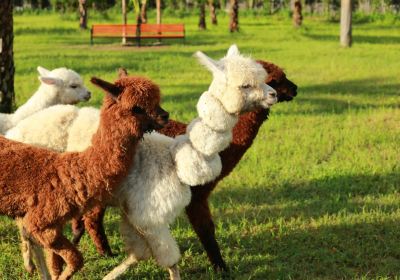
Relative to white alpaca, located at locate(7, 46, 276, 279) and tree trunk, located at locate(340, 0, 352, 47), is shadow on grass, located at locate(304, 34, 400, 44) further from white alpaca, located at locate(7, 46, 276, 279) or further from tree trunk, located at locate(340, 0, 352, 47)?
white alpaca, located at locate(7, 46, 276, 279)

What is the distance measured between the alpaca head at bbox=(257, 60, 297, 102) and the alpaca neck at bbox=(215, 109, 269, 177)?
0.46 m

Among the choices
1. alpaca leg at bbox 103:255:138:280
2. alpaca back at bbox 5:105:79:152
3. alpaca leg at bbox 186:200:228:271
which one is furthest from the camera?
alpaca back at bbox 5:105:79:152

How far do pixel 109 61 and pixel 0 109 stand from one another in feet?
31.8

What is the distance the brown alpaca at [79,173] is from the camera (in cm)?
408

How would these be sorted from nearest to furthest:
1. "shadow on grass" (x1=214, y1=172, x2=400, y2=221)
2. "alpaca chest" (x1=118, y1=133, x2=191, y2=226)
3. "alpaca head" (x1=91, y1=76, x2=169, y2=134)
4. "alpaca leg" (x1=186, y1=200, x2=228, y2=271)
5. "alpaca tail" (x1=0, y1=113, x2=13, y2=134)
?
"alpaca head" (x1=91, y1=76, x2=169, y2=134) → "alpaca chest" (x1=118, y1=133, x2=191, y2=226) → "alpaca leg" (x1=186, y1=200, x2=228, y2=271) → "alpaca tail" (x1=0, y1=113, x2=13, y2=134) → "shadow on grass" (x1=214, y1=172, x2=400, y2=221)

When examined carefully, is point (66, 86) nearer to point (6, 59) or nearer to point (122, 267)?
point (122, 267)

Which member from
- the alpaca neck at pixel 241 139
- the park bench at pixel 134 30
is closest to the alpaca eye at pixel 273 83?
the alpaca neck at pixel 241 139

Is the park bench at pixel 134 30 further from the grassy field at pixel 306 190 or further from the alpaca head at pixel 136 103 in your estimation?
the alpaca head at pixel 136 103

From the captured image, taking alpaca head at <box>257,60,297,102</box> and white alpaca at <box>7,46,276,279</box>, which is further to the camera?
alpaca head at <box>257,60,297,102</box>

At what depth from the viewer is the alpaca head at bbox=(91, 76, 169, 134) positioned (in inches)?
160

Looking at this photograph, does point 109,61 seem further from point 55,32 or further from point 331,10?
point 331,10

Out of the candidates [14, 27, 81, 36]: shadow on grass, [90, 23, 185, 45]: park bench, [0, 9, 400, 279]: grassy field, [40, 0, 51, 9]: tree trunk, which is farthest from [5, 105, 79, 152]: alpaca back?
[40, 0, 51, 9]: tree trunk

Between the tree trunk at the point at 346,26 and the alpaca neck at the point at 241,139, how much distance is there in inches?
727

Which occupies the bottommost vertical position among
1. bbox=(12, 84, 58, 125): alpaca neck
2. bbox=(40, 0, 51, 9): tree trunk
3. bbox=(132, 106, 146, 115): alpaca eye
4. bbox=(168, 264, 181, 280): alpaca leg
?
bbox=(168, 264, 181, 280): alpaca leg
